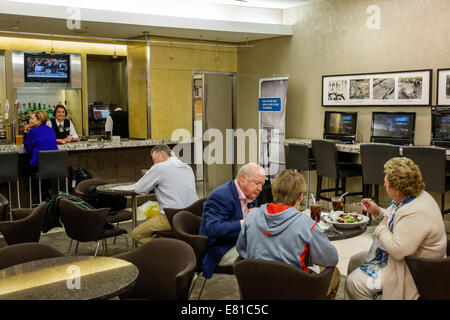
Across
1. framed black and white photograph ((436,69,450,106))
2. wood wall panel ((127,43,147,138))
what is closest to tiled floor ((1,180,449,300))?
framed black and white photograph ((436,69,450,106))

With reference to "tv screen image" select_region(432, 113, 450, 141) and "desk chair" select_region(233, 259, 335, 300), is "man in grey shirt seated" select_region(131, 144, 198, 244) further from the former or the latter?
"tv screen image" select_region(432, 113, 450, 141)

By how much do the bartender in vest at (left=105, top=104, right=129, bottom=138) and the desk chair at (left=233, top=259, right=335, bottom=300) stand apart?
7113 mm

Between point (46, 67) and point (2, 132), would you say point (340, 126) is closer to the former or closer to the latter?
point (46, 67)

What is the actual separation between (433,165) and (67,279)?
4817 millimetres

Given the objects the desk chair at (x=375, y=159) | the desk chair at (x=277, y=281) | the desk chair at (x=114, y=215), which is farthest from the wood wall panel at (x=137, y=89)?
the desk chair at (x=277, y=281)

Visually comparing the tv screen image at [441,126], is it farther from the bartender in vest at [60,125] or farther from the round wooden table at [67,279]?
the bartender in vest at [60,125]

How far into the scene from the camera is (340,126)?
8.23m

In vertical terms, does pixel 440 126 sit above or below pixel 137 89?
below

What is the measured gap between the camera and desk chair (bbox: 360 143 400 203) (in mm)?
6648

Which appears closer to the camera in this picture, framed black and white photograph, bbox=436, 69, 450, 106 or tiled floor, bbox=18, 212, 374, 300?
tiled floor, bbox=18, 212, 374, 300

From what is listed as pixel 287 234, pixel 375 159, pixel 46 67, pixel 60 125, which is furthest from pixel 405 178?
pixel 46 67

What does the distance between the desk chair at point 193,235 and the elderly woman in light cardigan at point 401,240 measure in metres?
1.00

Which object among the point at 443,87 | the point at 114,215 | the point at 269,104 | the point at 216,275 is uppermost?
the point at 443,87

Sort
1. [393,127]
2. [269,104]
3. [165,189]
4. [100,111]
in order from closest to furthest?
1. [165,189]
2. [393,127]
3. [269,104]
4. [100,111]
